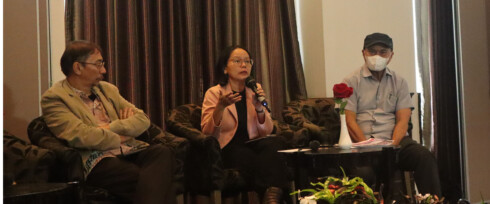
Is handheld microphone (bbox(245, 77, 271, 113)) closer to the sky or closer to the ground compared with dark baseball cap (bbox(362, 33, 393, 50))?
closer to the ground

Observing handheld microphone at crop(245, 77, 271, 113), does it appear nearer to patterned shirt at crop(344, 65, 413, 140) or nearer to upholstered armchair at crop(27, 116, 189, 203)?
upholstered armchair at crop(27, 116, 189, 203)

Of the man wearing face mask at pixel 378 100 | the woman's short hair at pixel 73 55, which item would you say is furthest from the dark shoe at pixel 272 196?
the woman's short hair at pixel 73 55

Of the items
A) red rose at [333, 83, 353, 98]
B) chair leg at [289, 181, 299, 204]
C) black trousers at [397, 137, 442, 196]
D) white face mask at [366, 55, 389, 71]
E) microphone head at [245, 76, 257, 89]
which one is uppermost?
white face mask at [366, 55, 389, 71]

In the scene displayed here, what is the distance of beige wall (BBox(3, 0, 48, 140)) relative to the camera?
3711 mm

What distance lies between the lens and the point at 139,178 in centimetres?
321

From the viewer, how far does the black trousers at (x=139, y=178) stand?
3166 mm

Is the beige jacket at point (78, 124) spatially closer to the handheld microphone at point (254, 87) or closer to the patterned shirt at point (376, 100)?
the handheld microphone at point (254, 87)

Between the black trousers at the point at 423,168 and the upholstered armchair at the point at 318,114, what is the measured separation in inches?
28.9

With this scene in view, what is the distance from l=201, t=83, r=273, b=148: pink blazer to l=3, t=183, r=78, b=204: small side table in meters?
1.27

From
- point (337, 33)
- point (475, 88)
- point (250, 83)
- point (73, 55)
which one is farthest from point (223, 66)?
point (475, 88)

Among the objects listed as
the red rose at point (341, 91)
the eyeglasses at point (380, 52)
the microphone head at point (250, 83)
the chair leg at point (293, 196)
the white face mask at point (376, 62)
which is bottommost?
the chair leg at point (293, 196)

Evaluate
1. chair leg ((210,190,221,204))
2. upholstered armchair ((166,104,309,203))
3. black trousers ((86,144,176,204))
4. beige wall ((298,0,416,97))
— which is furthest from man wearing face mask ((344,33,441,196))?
black trousers ((86,144,176,204))

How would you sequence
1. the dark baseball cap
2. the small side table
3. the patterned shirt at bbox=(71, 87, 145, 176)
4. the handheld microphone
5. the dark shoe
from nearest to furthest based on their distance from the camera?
the small side table, the patterned shirt at bbox=(71, 87, 145, 176), the dark shoe, the handheld microphone, the dark baseball cap

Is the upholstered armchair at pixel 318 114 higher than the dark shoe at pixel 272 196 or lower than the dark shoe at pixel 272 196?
higher
